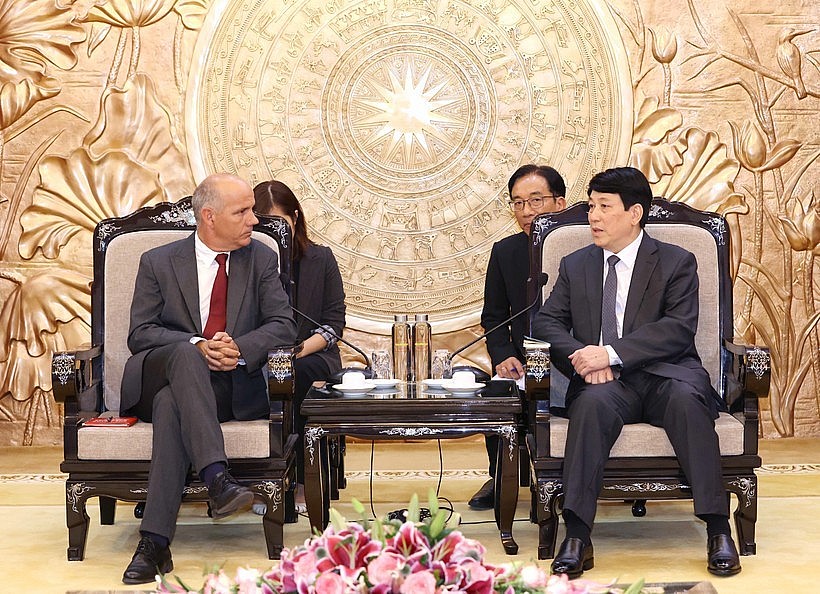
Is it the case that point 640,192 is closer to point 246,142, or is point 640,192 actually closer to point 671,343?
point 671,343

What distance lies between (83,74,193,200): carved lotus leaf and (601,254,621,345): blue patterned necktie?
2.40 m

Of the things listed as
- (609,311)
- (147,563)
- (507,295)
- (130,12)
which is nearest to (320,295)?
(507,295)

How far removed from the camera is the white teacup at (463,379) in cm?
354

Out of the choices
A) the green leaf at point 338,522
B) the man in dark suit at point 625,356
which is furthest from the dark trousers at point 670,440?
the green leaf at point 338,522

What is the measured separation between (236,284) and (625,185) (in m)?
1.34

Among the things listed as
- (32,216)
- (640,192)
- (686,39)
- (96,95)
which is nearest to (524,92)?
(686,39)

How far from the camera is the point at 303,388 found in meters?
4.06

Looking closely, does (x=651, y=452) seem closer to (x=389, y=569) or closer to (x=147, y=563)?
(x=147, y=563)

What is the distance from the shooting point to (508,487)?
3.40m

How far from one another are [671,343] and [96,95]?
3051 mm

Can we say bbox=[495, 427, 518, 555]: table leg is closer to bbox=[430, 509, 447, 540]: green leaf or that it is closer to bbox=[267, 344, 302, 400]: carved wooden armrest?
bbox=[267, 344, 302, 400]: carved wooden armrest

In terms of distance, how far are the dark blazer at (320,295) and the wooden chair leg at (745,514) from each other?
Answer: 1564 mm

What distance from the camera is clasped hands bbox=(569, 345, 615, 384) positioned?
11.4 ft

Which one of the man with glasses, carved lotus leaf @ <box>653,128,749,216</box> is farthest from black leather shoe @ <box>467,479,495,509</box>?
carved lotus leaf @ <box>653,128,749,216</box>
